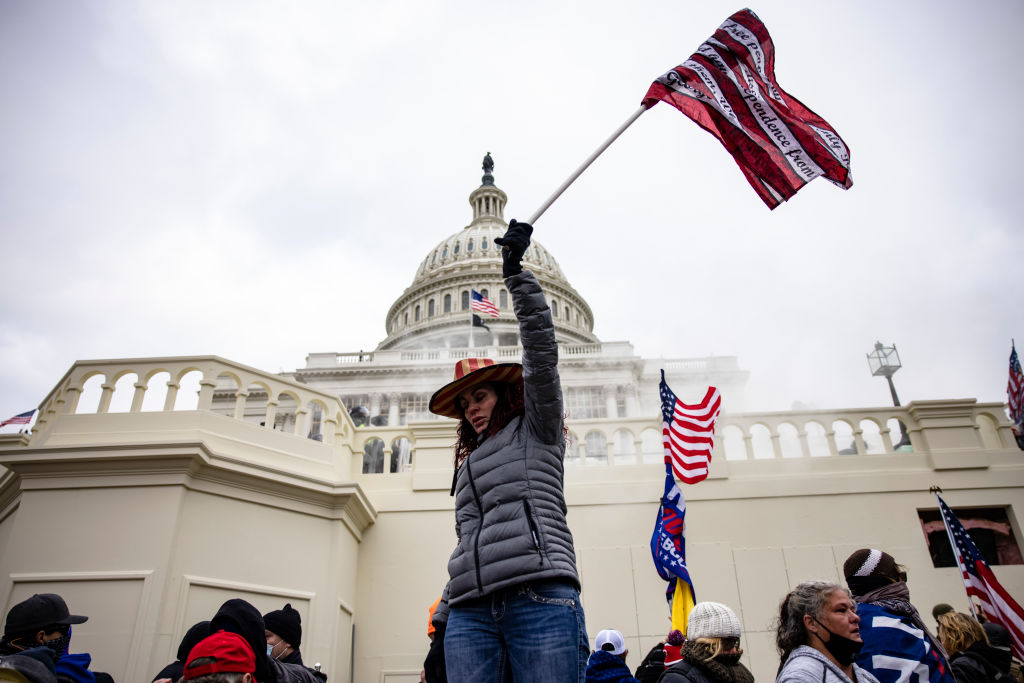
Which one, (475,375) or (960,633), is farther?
(960,633)

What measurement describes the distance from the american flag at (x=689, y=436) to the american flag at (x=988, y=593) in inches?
93.1

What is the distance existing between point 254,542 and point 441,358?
40829 millimetres

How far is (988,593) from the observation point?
593 centimetres

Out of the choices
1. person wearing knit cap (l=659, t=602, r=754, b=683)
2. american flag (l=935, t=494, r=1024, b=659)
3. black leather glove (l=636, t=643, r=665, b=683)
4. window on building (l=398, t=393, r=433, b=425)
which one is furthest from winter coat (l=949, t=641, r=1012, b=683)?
window on building (l=398, t=393, r=433, b=425)

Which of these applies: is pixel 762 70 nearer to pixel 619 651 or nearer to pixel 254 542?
pixel 619 651

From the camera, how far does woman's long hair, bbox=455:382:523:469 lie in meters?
2.96

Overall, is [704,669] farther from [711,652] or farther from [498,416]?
[498,416]

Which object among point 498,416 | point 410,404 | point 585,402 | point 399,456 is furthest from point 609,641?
point 410,404

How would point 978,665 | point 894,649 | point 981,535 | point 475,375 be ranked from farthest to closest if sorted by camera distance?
point 981,535, point 978,665, point 894,649, point 475,375

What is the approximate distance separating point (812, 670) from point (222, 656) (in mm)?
2347

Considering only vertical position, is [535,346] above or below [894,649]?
above

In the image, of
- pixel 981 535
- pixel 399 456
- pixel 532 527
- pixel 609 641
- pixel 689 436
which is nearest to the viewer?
pixel 532 527

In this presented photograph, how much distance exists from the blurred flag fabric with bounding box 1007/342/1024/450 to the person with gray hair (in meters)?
7.16

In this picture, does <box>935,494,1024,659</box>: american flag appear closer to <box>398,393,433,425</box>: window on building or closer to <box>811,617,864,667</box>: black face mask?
<box>811,617,864,667</box>: black face mask
